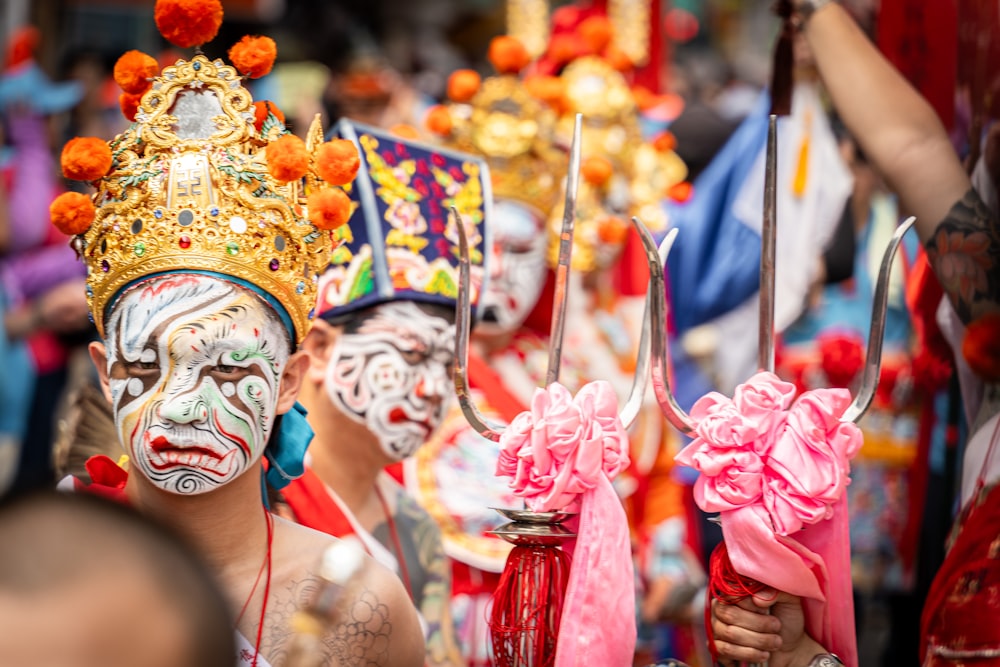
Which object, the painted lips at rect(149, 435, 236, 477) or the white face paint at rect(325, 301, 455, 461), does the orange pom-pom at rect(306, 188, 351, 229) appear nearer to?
the painted lips at rect(149, 435, 236, 477)

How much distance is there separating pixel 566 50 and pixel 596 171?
0.85 metres

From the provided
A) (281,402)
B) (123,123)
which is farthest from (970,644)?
(123,123)

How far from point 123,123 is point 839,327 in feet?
14.2

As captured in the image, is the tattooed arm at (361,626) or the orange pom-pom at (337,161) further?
the orange pom-pom at (337,161)

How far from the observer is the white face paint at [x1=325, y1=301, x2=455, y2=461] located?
3895 mm

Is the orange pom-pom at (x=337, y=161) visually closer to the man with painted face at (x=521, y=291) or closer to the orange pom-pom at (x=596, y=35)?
the man with painted face at (x=521, y=291)

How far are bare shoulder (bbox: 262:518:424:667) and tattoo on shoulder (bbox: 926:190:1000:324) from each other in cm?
152

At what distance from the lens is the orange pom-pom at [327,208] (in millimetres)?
2980

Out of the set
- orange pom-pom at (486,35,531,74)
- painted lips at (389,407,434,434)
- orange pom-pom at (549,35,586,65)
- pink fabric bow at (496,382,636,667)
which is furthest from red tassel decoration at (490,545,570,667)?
orange pom-pom at (549,35,586,65)

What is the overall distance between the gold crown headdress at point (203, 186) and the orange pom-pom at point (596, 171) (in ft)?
9.82

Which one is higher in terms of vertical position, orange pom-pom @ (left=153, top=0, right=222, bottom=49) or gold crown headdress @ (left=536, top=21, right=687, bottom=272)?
gold crown headdress @ (left=536, top=21, right=687, bottom=272)

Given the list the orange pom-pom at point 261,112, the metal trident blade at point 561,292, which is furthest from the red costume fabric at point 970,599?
the orange pom-pom at point 261,112

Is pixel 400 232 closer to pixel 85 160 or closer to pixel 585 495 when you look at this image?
pixel 85 160

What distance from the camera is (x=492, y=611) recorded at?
2840mm
